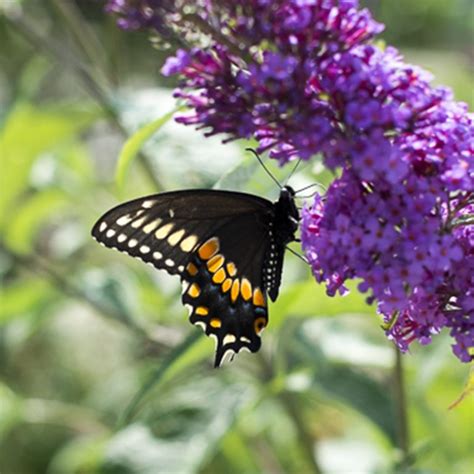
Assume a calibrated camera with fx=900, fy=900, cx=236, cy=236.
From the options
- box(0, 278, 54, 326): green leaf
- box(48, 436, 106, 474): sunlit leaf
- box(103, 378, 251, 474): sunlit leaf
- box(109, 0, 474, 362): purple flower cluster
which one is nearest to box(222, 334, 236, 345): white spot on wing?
box(109, 0, 474, 362): purple flower cluster

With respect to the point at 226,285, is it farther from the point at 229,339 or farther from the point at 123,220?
the point at 123,220

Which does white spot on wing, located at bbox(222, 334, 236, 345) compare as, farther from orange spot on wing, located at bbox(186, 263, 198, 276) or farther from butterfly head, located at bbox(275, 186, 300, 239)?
butterfly head, located at bbox(275, 186, 300, 239)

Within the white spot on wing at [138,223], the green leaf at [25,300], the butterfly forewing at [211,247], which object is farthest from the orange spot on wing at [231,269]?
the green leaf at [25,300]

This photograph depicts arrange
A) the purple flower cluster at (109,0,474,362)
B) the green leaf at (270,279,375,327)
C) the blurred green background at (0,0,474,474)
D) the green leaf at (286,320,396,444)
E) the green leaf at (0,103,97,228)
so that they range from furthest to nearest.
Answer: the green leaf at (0,103,97,228) → the green leaf at (286,320,396,444) → the blurred green background at (0,0,474,474) → the green leaf at (270,279,375,327) → the purple flower cluster at (109,0,474,362)

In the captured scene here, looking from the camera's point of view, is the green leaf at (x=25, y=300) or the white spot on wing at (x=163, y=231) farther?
the green leaf at (x=25, y=300)

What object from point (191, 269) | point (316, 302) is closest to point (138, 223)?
point (191, 269)

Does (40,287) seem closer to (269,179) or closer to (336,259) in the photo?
(269,179)

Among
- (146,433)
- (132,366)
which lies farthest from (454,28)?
(146,433)

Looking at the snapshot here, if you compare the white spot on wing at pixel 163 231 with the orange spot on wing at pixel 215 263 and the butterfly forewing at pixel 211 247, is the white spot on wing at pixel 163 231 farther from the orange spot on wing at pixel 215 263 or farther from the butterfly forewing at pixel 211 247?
the orange spot on wing at pixel 215 263
